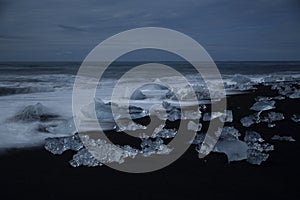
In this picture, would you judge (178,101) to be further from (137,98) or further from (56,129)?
(56,129)

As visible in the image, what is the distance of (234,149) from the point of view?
248cm

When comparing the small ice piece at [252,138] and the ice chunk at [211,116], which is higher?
the ice chunk at [211,116]

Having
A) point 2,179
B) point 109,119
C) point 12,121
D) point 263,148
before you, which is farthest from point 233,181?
point 12,121

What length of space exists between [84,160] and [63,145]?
43cm

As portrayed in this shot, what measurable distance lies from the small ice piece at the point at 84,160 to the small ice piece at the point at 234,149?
113 cm

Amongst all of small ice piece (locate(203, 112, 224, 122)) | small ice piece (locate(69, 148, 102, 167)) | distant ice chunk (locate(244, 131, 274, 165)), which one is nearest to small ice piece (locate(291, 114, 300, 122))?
small ice piece (locate(203, 112, 224, 122))

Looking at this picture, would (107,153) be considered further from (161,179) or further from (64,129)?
(64,129)

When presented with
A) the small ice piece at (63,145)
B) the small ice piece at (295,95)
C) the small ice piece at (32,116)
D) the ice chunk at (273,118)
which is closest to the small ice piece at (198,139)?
the small ice piece at (63,145)

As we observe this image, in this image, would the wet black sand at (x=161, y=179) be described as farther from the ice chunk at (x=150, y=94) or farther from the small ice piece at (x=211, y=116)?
the ice chunk at (x=150, y=94)

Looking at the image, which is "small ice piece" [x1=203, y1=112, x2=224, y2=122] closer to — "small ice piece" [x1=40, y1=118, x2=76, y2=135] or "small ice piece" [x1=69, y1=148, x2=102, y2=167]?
"small ice piece" [x1=40, y1=118, x2=76, y2=135]

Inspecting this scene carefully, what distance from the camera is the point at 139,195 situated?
1946mm

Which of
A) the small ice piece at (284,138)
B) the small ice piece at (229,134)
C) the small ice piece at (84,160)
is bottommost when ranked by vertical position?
the small ice piece at (84,160)

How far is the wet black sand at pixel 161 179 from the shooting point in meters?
1.94

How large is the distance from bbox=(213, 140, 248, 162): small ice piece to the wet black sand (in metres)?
0.05
